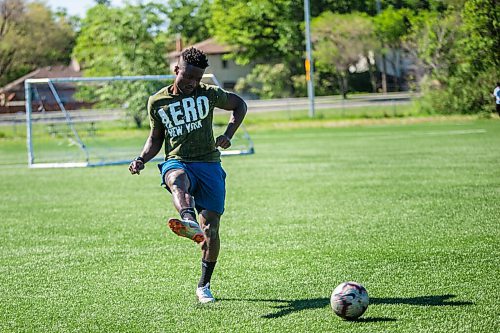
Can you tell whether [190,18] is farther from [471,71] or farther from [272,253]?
[272,253]

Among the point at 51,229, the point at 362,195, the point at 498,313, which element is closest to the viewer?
the point at 498,313

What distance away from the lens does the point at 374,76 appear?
233 feet

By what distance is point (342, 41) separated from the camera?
64.8 m

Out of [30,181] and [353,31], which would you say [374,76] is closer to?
[353,31]

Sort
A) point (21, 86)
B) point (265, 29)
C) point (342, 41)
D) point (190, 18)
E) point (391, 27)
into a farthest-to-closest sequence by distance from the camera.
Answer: point (190, 18) → point (21, 86) → point (265, 29) → point (391, 27) → point (342, 41)

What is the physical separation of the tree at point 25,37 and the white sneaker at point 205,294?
71.8 m

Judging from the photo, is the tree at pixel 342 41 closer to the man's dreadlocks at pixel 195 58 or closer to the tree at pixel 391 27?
the tree at pixel 391 27

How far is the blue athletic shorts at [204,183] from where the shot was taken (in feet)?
22.8

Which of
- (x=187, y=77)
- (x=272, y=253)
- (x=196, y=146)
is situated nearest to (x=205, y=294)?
(x=196, y=146)

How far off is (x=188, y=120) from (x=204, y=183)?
0.56 meters

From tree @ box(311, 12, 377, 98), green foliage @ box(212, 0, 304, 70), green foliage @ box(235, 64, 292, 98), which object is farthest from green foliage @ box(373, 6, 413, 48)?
green foliage @ box(235, 64, 292, 98)

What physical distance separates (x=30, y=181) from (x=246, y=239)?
10831 millimetres

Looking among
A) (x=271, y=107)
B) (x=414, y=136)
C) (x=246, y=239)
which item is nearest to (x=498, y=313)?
(x=246, y=239)

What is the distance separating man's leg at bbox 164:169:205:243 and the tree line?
32191mm
